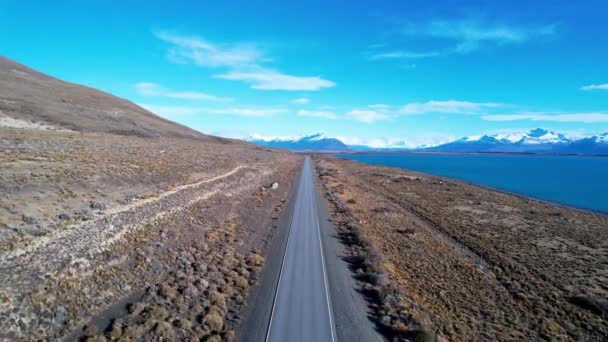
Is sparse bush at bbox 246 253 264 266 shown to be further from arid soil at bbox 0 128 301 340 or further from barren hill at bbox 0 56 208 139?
barren hill at bbox 0 56 208 139

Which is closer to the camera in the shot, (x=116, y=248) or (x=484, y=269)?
(x=116, y=248)

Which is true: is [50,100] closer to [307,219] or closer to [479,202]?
[307,219]

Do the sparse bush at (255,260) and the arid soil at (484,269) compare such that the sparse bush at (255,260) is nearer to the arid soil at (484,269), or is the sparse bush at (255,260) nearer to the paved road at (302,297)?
the paved road at (302,297)

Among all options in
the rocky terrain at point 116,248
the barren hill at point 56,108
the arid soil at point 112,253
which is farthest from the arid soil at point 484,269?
the barren hill at point 56,108

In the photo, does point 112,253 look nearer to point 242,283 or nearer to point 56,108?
point 242,283

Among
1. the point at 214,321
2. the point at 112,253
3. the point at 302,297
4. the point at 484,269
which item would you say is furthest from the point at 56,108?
the point at 484,269

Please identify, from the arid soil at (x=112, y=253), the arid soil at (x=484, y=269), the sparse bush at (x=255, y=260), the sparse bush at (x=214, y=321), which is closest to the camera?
the arid soil at (x=112, y=253)

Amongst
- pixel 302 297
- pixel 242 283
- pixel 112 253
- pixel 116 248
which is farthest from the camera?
pixel 116 248
